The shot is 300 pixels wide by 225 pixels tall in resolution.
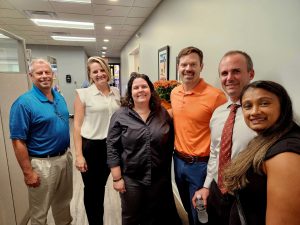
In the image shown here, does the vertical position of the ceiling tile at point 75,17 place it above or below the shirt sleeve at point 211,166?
above

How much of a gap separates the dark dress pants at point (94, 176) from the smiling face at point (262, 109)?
1301 mm

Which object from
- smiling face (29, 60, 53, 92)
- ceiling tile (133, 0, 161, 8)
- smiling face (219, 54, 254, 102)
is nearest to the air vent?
ceiling tile (133, 0, 161, 8)

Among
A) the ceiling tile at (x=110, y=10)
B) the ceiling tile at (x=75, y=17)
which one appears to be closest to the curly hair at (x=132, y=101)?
the ceiling tile at (x=110, y=10)

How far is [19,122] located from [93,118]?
1.81 ft

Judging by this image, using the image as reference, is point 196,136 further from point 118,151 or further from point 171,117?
point 118,151

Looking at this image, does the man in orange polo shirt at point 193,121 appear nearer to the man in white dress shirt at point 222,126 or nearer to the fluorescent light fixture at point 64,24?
the man in white dress shirt at point 222,126

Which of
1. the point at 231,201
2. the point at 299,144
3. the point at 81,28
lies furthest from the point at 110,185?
the point at 81,28

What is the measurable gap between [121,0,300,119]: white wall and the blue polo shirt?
1480mm

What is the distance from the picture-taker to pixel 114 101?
1.95 meters

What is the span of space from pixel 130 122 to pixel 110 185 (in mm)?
1954

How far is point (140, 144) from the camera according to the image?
1.56 meters

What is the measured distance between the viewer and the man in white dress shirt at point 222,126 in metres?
1.18

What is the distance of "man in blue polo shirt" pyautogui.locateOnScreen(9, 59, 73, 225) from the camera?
1595mm

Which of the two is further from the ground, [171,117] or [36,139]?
[171,117]
